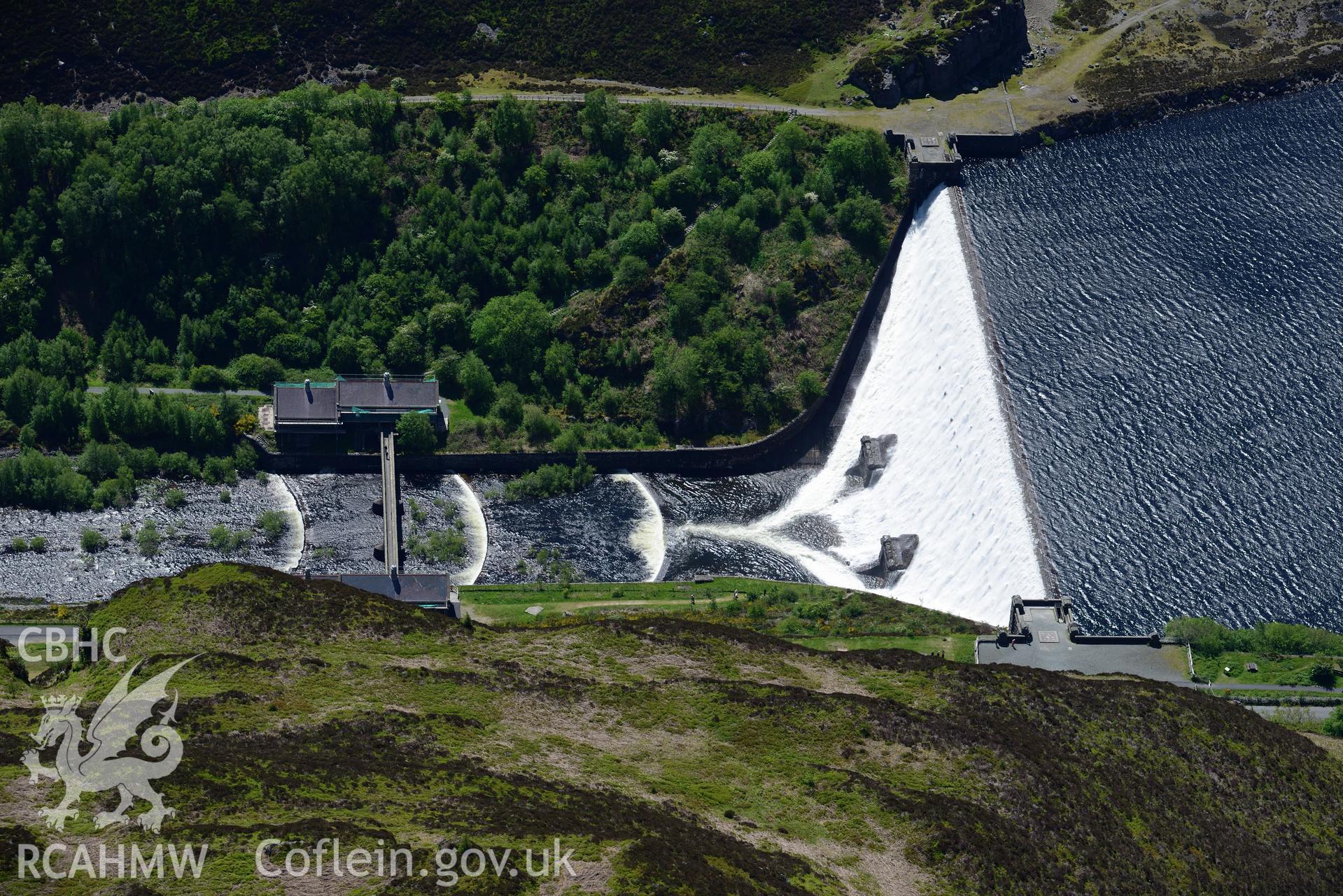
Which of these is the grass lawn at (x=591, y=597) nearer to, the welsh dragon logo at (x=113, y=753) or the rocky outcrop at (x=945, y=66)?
the welsh dragon logo at (x=113, y=753)

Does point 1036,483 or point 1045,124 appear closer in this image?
point 1036,483

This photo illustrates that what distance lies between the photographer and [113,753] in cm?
10844

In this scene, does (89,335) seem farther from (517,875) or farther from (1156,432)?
(1156,432)

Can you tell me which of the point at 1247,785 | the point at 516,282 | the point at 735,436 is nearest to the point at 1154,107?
the point at 735,436

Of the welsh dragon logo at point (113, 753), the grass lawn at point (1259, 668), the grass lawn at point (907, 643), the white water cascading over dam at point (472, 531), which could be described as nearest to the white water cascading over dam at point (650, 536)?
the white water cascading over dam at point (472, 531)

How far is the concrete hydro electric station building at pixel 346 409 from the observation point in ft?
527

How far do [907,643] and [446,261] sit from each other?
67668mm

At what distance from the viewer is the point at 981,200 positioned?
575ft

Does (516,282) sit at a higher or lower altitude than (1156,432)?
higher

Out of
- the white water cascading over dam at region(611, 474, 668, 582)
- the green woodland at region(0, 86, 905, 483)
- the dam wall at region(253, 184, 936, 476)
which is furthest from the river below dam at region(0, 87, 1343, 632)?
the green woodland at region(0, 86, 905, 483)

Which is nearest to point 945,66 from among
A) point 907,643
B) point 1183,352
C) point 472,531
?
point 1183,352

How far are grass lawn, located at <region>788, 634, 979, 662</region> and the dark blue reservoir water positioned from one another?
10258 mm

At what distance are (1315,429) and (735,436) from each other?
183 feet

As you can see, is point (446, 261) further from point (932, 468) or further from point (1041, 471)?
point (1041, 471)
